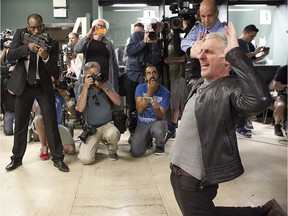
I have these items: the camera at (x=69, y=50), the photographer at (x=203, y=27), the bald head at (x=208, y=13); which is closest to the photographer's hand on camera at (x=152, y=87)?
the photographer at (x=203, y=27)

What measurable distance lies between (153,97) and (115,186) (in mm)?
1202

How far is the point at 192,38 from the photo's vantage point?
8.45 feet

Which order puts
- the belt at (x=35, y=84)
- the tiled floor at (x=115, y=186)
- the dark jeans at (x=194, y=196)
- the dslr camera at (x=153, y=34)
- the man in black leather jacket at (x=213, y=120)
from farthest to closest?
the dslr camera at (x=153, y=34)
the belt at (x=35, y=84)
the tiled floor at (x=115, y=186)
the dark jeans at (x=194, y=196)
the man in black leather jacket at (x=213, y=120)

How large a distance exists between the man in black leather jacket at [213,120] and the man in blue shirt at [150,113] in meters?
2.09

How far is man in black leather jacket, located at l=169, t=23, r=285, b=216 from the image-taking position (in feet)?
3.97

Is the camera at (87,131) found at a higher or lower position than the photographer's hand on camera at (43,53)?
lower

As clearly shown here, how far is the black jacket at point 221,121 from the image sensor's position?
124 centimetres

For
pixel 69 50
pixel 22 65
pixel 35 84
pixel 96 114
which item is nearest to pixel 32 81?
pixel 35 84

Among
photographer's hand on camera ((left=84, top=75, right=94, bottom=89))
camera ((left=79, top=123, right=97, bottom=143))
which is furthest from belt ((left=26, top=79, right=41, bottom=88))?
camera ((left=79, top=123, right=97, bottom=143))

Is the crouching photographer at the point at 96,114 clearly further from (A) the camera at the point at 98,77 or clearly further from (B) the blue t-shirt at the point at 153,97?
(B) the blue t-shirt at the point at 153,97

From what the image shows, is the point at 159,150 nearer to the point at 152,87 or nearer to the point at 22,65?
the point at 152,87

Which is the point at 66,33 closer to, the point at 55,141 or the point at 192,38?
the point at 55,141

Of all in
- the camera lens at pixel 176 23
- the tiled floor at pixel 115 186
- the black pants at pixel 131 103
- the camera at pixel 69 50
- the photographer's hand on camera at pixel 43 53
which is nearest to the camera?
the tiled floor at pixel 115 186

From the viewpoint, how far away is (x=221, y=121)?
1.28m
